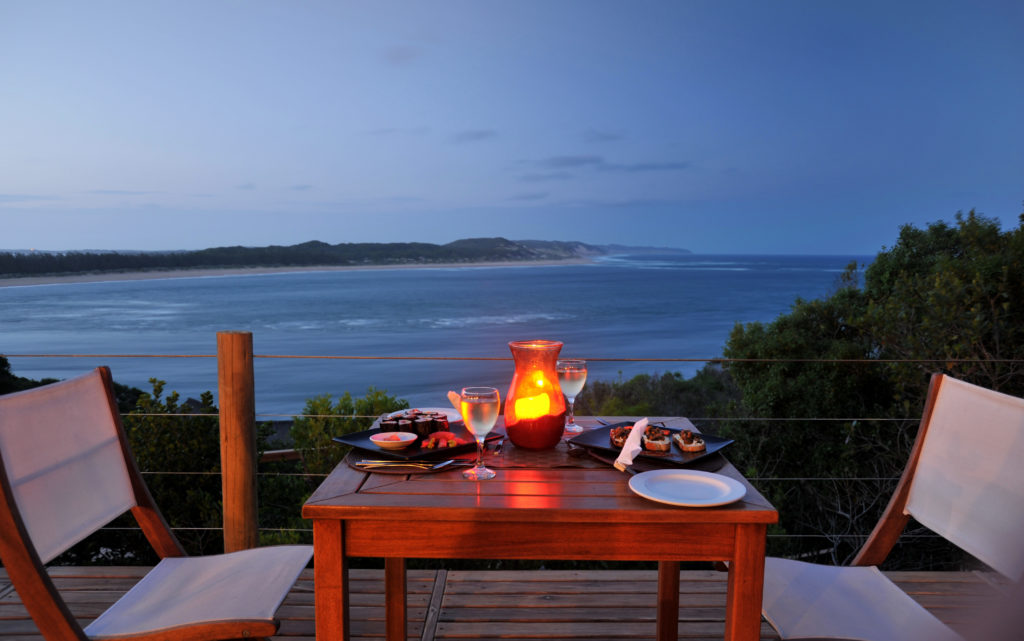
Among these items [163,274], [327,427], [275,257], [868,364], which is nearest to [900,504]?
[327,427]

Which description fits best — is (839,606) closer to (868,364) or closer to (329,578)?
(329,578)

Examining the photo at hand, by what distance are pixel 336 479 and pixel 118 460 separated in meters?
0.79

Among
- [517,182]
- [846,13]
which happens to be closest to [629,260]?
[517,182]

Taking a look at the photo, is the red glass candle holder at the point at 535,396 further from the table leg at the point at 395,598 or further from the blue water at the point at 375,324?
the blue water at the point at 375,324

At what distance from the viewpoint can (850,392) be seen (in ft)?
28.2

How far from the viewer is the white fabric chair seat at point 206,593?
157 centimetres

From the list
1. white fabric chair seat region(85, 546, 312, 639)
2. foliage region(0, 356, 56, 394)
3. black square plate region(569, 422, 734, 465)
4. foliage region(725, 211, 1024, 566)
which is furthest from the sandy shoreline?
black square plate region(569, 422, 734, 465)

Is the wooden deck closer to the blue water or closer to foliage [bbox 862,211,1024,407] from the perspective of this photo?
foliage [bbox 862,211,1024,407]

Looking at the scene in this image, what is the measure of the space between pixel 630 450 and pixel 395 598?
2.83 feet

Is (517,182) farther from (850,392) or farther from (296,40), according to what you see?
(850,392)

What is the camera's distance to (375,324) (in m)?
30.8

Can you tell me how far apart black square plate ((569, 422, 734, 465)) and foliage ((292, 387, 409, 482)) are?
3.29 m

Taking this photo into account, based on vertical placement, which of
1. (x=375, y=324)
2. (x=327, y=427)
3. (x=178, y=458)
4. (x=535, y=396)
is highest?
(x=535, y=396)

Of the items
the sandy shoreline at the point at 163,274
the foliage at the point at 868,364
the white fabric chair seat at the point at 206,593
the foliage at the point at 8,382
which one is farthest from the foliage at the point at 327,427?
the sandy shoreline at the point at 163,274
